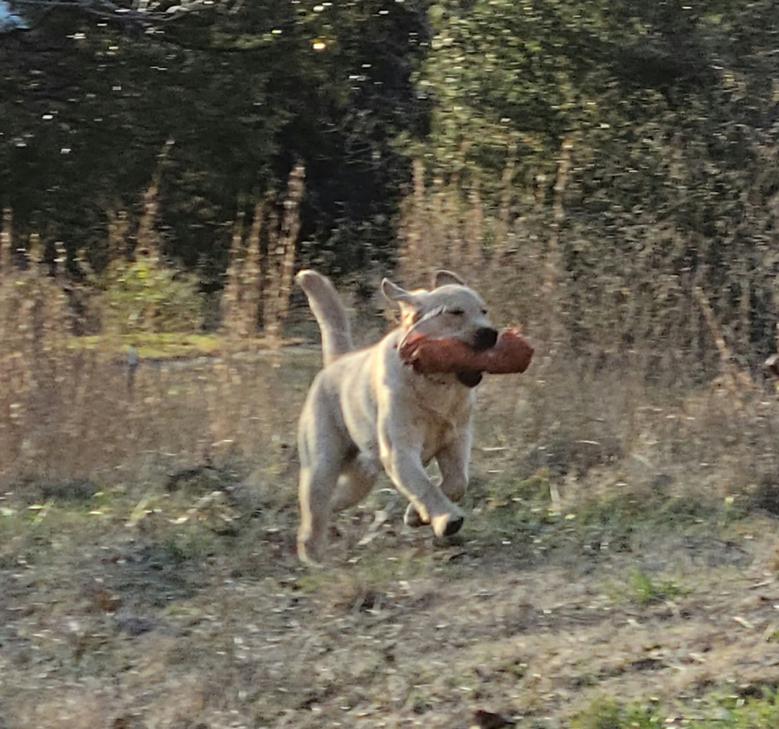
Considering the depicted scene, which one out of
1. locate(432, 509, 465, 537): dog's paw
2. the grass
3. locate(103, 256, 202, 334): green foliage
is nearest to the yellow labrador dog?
locate(432, 509, 465, 537): dog's paw

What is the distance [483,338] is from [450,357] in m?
0.14

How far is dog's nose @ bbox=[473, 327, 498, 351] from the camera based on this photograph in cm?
527

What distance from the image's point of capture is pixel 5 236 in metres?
7.89

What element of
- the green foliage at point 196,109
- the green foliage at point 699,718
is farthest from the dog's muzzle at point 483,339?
the green foliage at point 196,109

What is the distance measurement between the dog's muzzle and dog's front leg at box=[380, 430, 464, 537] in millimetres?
453

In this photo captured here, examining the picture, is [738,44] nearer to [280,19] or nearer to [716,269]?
[716,269]

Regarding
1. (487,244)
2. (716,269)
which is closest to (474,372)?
(487,244)

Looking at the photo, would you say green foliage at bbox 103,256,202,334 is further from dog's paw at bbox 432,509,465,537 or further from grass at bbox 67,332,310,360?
dog's paw at bbox 432,509,465,537

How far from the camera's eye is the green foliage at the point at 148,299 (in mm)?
8937

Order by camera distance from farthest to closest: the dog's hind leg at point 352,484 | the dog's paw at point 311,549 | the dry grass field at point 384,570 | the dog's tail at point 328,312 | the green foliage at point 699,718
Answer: the dog's tail at point 328,312 → the dog's hind leg at point 352,484 → the dog's paw at point 311,549 → the dry grass field at point 384,570 → the green foliage at point 699,718

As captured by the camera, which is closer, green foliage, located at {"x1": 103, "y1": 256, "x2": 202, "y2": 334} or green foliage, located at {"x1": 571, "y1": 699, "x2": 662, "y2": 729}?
green foliage, located at {"x1": 571, "y1": 699, "x2": 662, "y2": 729}

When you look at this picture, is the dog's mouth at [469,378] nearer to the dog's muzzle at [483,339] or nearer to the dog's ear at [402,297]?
the dog's muzzle at [483,339]

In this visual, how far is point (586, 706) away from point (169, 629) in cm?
184

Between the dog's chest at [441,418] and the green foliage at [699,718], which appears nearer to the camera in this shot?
the green foliage at [699,718]
